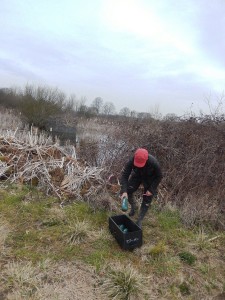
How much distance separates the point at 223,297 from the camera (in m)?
3.06

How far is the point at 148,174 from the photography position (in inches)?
161

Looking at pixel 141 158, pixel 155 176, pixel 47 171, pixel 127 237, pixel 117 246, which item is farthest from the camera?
pixel 47 171

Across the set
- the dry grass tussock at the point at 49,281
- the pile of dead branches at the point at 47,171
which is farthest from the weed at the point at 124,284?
the pile of dead branches at the point at 47,171

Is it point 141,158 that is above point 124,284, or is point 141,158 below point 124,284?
above

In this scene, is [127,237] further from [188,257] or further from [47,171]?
[47,171]

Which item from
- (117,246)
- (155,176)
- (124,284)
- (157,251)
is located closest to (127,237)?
(117,246)

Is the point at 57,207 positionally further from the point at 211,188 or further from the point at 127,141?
the point at 211,188

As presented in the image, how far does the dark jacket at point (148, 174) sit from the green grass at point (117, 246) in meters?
0.74

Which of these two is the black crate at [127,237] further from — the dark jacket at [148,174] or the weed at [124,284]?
the dark jacket at [148,174]

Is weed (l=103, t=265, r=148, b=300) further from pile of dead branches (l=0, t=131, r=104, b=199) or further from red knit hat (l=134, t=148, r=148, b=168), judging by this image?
pile of dead branches (l=0, t=131, r=104, b=199)

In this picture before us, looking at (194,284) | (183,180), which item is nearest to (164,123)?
(183,180)

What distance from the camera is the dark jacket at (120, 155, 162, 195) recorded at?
3918 millimetres

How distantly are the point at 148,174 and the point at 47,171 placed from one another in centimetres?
252

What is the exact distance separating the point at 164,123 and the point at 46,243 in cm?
473
